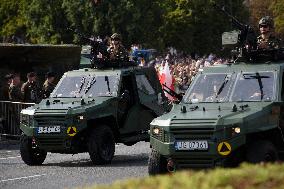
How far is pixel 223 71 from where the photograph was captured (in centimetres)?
1538

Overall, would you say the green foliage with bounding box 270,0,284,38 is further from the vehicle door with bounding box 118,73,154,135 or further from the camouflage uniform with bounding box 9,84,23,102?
the vehicle door with bounding box 118,73,154,135

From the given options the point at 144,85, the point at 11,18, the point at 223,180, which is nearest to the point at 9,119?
the point at 144,85

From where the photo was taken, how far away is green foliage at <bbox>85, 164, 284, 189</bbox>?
8.02 meters

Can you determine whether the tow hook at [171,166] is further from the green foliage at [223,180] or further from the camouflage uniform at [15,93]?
the camouflage uniform at [15,93]

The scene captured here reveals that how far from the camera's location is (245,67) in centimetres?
1531

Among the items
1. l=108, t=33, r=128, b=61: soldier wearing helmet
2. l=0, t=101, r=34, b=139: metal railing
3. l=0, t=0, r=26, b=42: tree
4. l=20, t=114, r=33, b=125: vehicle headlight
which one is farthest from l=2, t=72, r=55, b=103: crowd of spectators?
l=0, t=0, r=26, b=42: tree

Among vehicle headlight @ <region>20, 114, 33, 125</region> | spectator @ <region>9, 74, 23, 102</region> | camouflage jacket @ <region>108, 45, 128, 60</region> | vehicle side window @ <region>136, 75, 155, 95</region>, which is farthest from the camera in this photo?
spectator @ <region>9, 74, 23, 102</region>

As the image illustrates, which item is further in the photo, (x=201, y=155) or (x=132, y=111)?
(x=132, y=111)

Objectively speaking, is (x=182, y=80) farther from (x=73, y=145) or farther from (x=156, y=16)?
(x=156, y=16)

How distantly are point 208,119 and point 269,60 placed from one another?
7.83 feet

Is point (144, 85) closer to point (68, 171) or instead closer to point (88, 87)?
point (88, 87)

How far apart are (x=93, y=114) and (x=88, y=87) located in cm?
117

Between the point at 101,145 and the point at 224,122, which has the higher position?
the point at 224,122

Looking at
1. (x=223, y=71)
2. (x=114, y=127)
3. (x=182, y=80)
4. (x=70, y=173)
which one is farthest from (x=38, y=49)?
(x=223, y=71)
